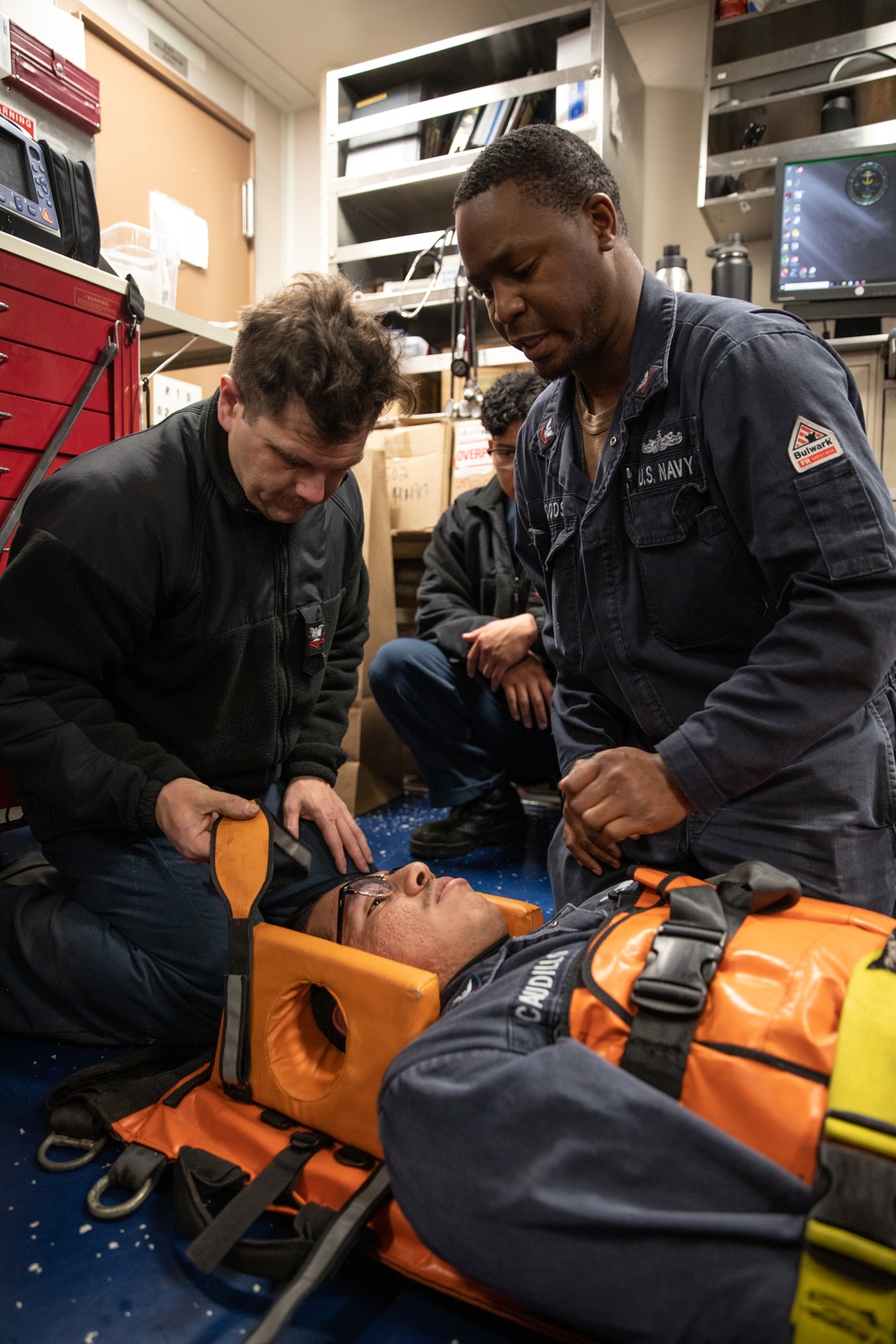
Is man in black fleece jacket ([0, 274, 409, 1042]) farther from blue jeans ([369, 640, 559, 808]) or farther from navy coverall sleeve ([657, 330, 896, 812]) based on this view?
blue jeans ([369, 640, 559, 808])

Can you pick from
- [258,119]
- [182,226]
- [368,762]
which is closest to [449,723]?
[368,762]

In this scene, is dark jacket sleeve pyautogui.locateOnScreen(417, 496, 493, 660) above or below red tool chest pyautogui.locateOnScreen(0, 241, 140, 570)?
below

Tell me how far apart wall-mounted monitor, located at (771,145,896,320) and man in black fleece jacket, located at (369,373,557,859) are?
93 cm

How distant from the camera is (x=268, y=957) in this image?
1153mm

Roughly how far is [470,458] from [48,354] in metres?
1.51

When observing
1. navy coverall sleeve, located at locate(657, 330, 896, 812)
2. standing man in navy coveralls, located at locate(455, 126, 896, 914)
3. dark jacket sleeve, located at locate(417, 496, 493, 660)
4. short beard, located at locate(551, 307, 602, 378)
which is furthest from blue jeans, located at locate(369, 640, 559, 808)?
navy coverall sleeve, located at locate(657, 330, 896, 812)

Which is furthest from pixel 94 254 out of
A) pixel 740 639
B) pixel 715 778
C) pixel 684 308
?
pixel 715 778

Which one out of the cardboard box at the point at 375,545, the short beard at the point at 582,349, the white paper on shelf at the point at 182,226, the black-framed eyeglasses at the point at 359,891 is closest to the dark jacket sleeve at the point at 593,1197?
the black-framed eyeglasses at the point at 359,891

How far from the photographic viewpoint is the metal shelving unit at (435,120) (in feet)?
9.91

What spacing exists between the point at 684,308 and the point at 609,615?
472 millimetres

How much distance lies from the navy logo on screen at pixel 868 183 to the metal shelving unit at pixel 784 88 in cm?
8

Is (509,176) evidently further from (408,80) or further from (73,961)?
(408,80)

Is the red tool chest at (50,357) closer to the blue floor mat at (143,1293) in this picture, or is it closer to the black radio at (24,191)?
the black radio at (24,191)

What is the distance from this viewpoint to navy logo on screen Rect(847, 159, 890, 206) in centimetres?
252
